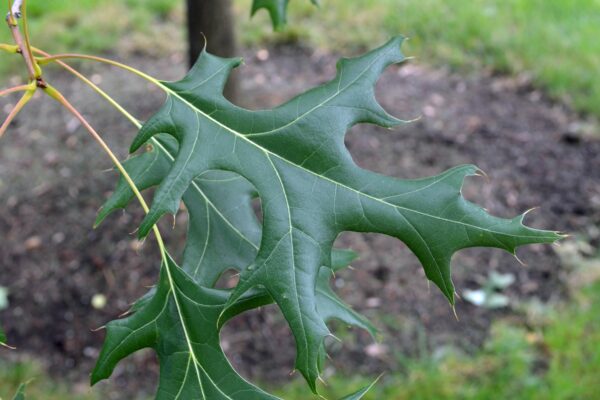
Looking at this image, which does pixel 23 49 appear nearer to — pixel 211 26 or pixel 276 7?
pixel 276 7

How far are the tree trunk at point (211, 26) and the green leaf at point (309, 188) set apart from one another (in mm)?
1871

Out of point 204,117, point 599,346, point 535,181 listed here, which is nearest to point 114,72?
point 535,181

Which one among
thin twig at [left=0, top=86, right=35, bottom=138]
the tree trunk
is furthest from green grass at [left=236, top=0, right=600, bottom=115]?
thin twig at [left=0, top=86, right=35, bottom=138]

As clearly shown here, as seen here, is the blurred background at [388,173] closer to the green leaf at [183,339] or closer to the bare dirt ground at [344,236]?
the bare dirt ground at [344,236]

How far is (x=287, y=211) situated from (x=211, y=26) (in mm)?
2091

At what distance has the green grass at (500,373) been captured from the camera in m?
2.51

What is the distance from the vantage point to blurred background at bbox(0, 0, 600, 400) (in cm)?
269

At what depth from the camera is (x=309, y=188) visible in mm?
1035

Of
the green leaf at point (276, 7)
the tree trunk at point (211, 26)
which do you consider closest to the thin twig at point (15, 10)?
the green leaf at point (276, 7)

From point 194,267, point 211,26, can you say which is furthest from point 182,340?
point 211,26

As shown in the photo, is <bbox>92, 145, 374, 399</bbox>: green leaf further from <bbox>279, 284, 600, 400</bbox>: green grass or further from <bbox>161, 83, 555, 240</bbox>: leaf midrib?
<bbox>279, 284, 600, 400</bbox>: green grass

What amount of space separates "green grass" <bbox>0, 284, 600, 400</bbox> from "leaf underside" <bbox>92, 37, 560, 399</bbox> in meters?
1.54

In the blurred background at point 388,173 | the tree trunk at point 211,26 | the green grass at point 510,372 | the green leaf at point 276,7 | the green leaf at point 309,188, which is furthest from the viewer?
the tree trunk at point 211,26

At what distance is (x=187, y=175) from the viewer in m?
1.02
